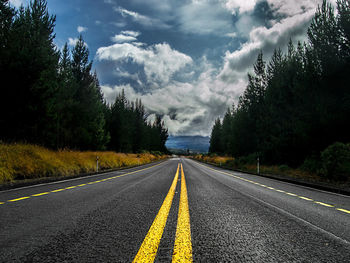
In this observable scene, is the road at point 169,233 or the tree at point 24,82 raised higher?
the tree at point 24,82

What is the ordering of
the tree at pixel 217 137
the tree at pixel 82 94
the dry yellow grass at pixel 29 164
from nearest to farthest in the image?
the dry yellow grass at pixel 29 164, the tree at pixel 82 94, the tree at pixel 217 137

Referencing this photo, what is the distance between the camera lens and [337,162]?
417 inches

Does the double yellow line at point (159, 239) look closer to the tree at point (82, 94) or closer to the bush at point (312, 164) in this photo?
the bush at point (312, 164)

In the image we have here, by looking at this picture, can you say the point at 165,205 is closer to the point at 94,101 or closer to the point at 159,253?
the point at 159,253

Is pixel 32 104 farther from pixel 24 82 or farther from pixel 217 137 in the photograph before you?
pixel 217 137

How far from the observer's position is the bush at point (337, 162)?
10.2 m

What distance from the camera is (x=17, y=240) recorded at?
240 cm

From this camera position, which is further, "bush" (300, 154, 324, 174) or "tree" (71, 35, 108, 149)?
"tree" (71, 35, 108, 149)

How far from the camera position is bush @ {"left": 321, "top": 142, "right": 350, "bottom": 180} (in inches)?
401

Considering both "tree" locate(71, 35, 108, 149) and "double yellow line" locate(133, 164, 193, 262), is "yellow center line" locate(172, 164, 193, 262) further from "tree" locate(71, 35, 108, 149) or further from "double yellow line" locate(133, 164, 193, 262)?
"tree" locate(71, 35, 108, 149)

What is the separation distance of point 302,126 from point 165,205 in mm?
16337

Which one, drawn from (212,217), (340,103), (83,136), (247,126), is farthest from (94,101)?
(212,217)

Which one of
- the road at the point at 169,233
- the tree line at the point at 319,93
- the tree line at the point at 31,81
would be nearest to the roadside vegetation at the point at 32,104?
the tree line at the point at 31,81

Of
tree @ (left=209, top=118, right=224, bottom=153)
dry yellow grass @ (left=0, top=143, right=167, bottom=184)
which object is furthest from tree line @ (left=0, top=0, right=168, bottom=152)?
tree @ (left=209, top=118, right=224, bottom=153)
